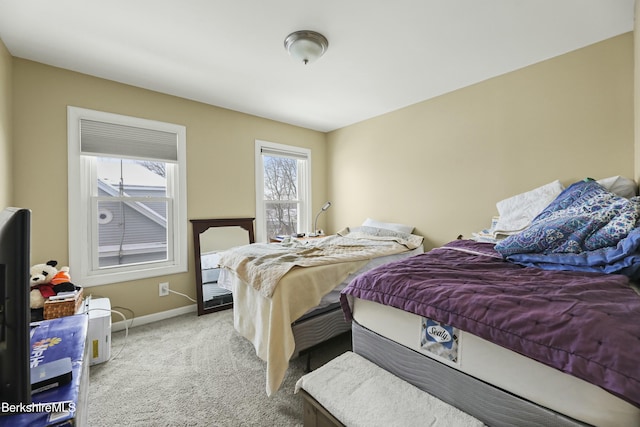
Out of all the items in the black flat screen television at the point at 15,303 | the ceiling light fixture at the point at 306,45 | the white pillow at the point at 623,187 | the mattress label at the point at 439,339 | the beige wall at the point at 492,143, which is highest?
the ceiling light fixture at the point at 306,45

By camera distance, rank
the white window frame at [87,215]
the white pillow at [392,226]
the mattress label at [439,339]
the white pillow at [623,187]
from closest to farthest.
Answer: the mattress label at [439,339], the white pillow at [623,187], the white window frame at [87,215], the white pillow at [392,226]

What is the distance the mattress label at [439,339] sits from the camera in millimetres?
1042

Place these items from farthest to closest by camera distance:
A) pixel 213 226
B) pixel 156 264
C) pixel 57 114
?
pixel 213 226
pixel 156 264
pixel 57 114

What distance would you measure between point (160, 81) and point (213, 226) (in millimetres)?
1597

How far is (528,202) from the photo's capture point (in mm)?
2236

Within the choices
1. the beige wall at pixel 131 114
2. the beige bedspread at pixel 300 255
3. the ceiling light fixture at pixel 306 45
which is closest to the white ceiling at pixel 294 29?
the ceiling light fixture at pixel 306 45

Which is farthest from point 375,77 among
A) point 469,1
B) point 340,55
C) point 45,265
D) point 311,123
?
point 45,265

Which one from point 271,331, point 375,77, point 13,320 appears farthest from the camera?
point 375,77

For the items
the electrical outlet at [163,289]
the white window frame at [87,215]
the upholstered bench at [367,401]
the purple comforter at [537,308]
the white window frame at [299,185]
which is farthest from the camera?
the white window frame at [299,185]

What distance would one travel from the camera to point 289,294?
5.63 feet

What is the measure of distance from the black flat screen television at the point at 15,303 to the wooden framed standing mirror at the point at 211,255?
2.51 meters

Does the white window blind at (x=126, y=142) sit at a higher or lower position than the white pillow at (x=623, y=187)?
higher

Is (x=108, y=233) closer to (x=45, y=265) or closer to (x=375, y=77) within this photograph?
(x=45, y=265)

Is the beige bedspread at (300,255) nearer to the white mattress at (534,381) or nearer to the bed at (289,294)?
the bed at (289,294)
